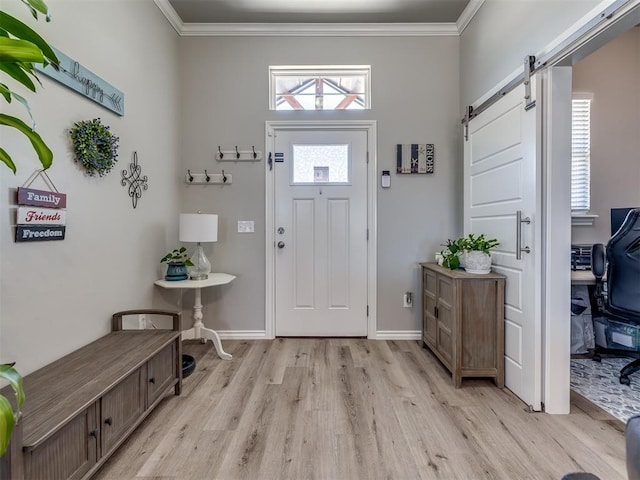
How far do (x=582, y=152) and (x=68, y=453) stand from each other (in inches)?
166

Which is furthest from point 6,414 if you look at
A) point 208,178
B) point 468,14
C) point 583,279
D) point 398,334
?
point 468,14

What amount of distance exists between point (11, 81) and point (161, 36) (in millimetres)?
1625

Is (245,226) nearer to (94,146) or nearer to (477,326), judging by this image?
(94,146)

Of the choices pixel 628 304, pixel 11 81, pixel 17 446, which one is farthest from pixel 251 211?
pixel 628 304

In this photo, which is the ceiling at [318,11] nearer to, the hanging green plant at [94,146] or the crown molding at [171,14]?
the crown molding at [171,14]

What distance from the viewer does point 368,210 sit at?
3.01 m

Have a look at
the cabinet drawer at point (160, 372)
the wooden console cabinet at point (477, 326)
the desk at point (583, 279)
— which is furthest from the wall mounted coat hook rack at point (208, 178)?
the desk at point (583, 279)

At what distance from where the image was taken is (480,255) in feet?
7.06

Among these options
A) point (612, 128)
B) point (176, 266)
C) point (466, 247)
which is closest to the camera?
point (466, 247)

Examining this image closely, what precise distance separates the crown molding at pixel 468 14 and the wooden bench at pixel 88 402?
3.44m

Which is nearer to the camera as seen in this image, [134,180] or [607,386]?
[607,386]

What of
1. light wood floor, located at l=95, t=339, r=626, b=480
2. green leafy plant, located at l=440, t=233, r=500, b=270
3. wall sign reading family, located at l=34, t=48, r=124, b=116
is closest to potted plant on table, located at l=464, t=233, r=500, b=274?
green leafy plant, located at l=440, t=233, r=500, b=270

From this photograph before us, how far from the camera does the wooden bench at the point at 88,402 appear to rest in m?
1.02

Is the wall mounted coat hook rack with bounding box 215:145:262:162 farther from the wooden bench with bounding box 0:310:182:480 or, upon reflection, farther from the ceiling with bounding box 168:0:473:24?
the wooden bench with bounding box 0:310:182:480
